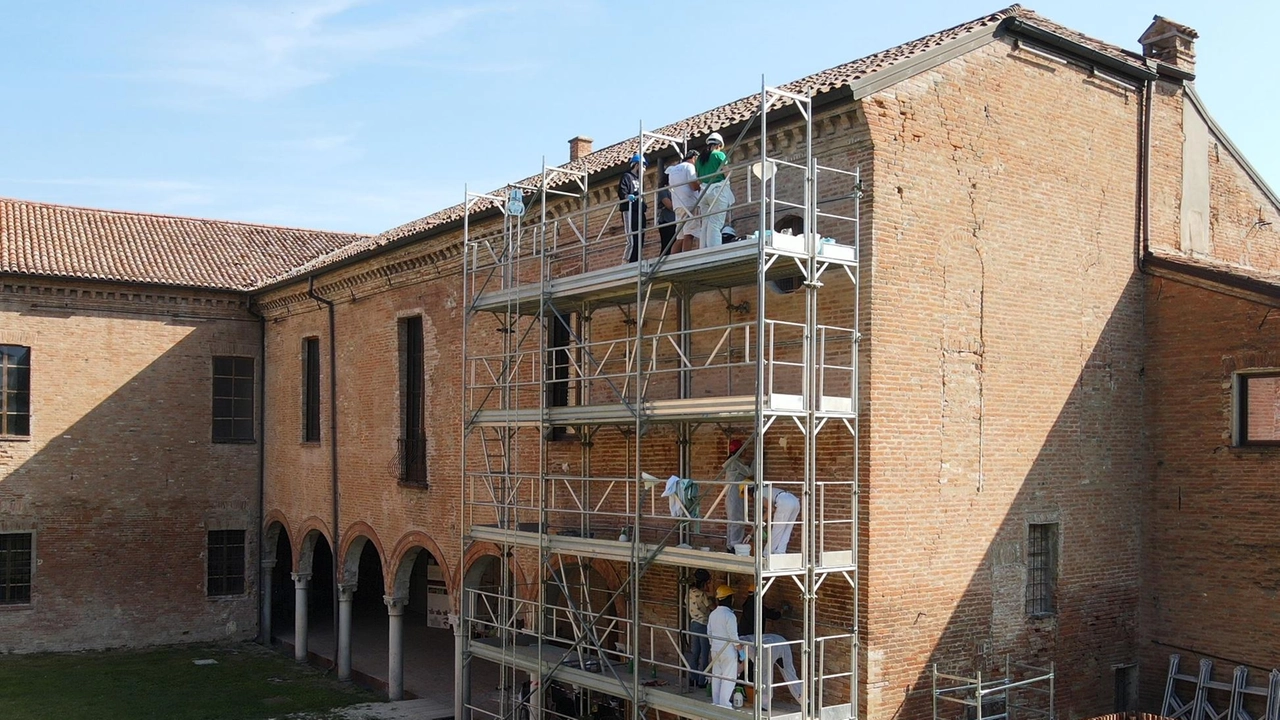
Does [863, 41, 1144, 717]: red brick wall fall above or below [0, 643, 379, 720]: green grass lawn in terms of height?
above

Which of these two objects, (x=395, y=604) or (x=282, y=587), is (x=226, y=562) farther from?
(x=395, y=604)

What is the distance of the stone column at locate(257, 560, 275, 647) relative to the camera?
944 inches

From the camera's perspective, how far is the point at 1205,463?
12.9 metres

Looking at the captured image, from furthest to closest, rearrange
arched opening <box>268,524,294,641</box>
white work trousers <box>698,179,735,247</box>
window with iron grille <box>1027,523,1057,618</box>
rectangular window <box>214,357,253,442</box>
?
1. arched opening <box>268,524,294,641</box>
2. rectangular window <box>214,357,253,442</box>
3. window with iron grille <box>1027,523,1057,618</box>
4. white work trousers <box>698,179,735,247</box>

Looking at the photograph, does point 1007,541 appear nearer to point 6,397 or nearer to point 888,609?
point 888,609

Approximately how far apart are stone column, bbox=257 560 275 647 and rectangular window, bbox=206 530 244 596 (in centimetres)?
50

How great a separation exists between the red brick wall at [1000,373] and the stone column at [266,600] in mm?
16597

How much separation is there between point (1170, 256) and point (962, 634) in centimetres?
541

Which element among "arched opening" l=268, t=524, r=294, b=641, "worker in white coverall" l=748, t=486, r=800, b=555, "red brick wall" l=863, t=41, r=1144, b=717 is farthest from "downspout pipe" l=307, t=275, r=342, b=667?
"red brick wall" l=863, t=41, r=1144, b=717

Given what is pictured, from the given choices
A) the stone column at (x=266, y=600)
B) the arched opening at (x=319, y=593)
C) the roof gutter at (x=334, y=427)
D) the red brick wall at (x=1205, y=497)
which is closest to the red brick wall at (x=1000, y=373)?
the red brick wall at (x=1205, y=497)

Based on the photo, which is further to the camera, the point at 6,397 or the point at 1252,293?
the point at 6,397

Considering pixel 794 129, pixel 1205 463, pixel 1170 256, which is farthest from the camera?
pixel 1170 256

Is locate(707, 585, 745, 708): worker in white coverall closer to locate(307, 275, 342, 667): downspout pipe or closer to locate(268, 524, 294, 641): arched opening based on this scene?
locate(307, 275, 342, 667): downspout pipe

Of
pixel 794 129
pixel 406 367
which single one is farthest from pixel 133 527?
pixel 794 129
